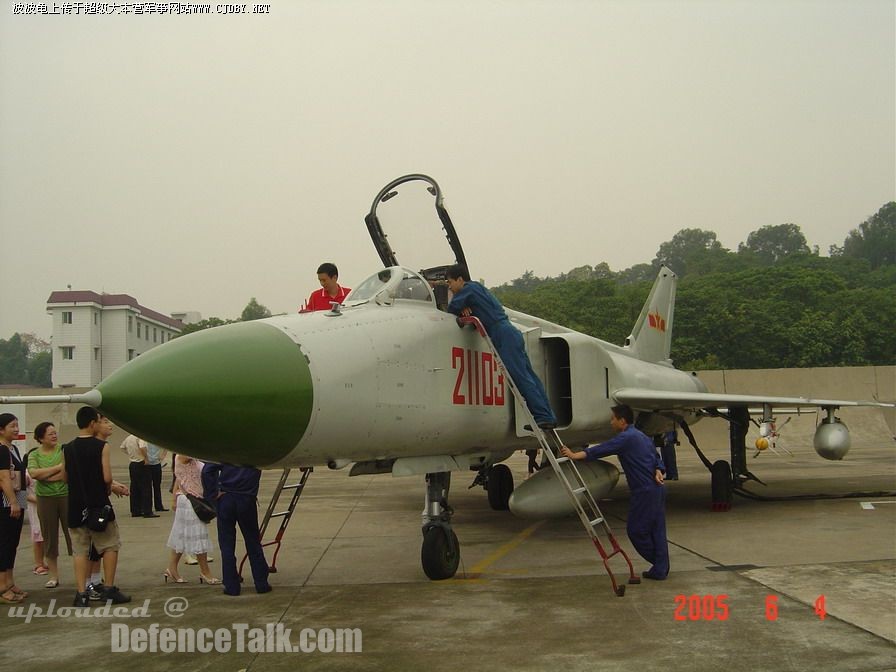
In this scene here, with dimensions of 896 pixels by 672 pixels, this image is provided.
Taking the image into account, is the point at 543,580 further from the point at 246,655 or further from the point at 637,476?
the point at 246,655

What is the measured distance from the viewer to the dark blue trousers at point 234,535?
682cm

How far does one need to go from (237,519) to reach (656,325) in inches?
397

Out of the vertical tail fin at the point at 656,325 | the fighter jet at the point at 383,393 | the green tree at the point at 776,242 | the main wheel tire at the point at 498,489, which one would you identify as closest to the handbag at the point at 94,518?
the fighter jet at the point at 383,393

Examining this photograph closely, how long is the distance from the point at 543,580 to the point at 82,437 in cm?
423

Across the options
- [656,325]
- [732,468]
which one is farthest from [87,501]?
[656,325]

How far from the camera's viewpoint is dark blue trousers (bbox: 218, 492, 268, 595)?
22.4ft

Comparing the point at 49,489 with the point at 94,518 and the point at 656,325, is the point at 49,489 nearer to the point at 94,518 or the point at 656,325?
the point at 94,518

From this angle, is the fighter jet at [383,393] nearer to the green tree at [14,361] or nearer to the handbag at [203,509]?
the handbag at [203,509]

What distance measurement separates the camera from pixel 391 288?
22.9 feet

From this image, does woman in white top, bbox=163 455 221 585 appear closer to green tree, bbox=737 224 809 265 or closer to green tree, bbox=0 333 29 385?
green tree, bbox=0 333 29 385

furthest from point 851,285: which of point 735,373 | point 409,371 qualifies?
point 409,371

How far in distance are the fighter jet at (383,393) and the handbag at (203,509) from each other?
4.59 feet

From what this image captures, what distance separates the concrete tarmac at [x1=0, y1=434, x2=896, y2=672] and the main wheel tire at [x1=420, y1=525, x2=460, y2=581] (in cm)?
13

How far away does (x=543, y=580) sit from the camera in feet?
23.0
